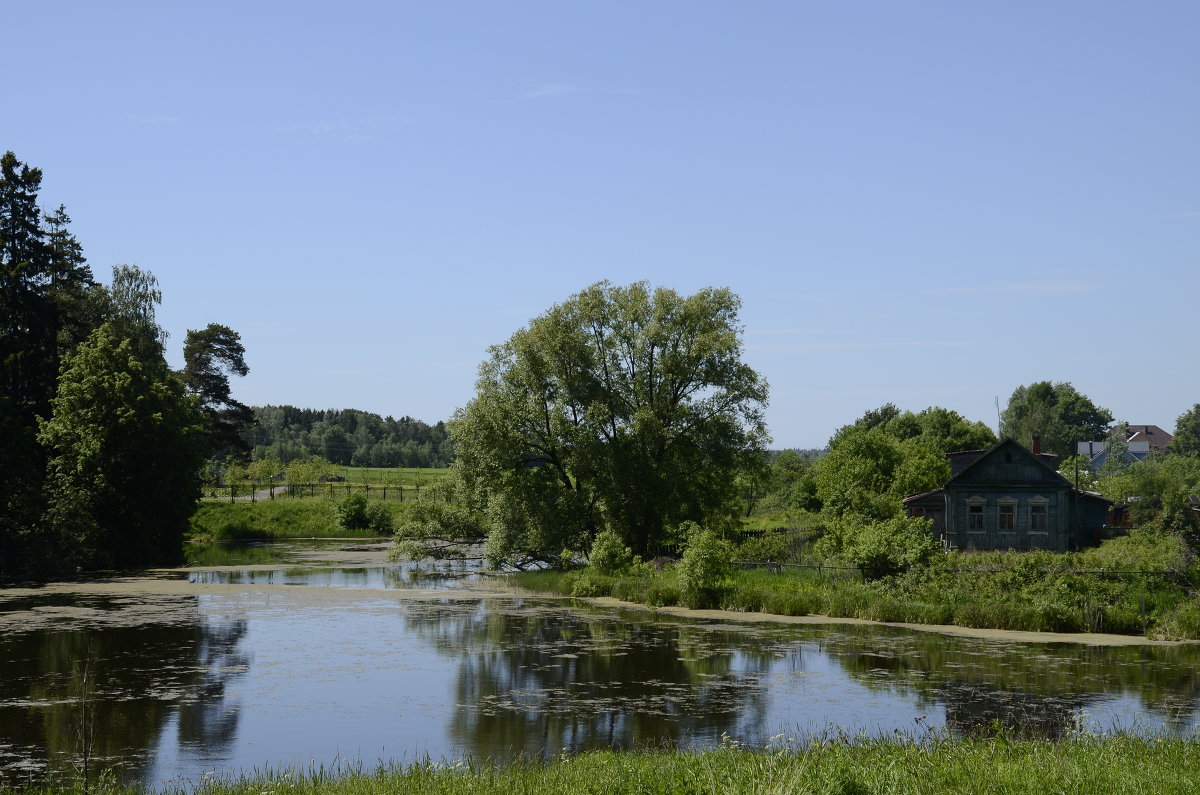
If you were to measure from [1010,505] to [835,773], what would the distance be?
41480mm

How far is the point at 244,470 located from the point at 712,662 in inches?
2867

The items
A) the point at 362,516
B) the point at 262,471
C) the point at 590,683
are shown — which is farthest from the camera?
the point at 262,471

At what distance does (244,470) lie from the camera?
296 ft

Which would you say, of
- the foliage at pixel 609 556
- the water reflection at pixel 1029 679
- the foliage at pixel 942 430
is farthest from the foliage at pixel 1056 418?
the water reflection at pixel 1029 679

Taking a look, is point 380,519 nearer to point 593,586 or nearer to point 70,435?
point 70,435

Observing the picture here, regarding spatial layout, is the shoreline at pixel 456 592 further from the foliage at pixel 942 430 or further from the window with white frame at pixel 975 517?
the foliage at pixel 942 430

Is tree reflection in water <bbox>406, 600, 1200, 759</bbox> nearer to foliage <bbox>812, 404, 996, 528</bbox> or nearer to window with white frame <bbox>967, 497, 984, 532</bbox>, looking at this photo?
window with white frame <bbox>967, 497, 984, 532</bbox>

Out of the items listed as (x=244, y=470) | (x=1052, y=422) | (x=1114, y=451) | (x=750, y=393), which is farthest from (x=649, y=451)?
(x=1052, y=422)

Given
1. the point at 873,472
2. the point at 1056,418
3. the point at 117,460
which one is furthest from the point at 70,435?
the point at 1056,418

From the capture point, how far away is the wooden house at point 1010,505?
158 ft

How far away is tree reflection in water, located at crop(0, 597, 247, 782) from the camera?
1647 cm

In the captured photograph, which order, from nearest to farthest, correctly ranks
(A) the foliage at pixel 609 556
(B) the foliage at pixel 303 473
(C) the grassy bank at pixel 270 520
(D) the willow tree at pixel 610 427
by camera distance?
(A) the foliage at pixel 609 556, (D) the willow tree at pixel 610 427, (C) the grassy bank at pixel 270 520, (B) the foliage at pixel 303 473

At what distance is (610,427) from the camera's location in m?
47.9

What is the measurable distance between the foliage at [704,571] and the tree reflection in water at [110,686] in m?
14.0
